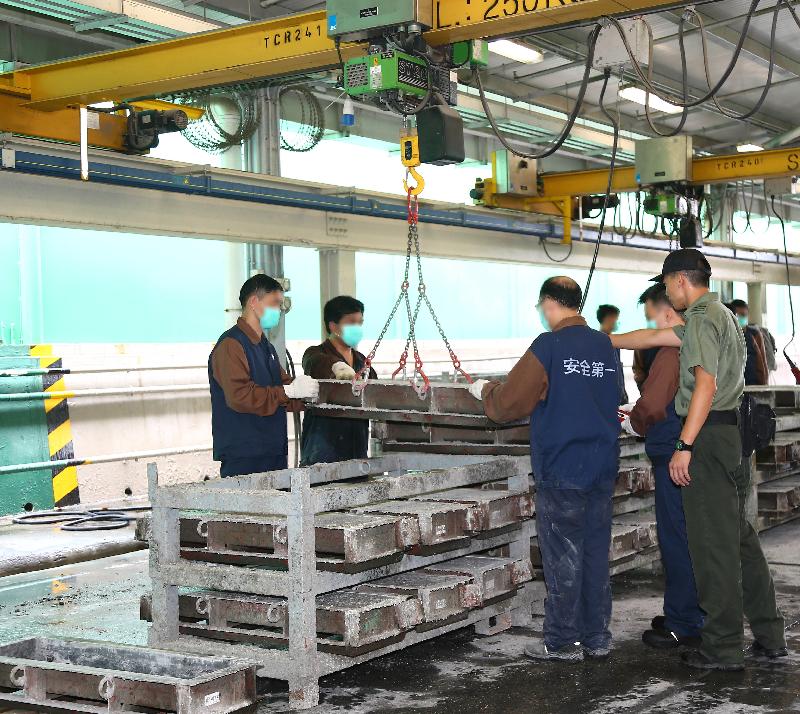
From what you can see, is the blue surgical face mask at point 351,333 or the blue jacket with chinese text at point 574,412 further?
the blue surgical face mask at point 351,333

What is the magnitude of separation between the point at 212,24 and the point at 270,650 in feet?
16.0

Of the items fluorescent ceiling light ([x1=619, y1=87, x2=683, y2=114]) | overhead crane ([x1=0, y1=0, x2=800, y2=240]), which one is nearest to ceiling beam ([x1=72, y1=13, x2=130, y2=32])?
overhead crane ([x1=0, y1=0, x2=800, y2=240])

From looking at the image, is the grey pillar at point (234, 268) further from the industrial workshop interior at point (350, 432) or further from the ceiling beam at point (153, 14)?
the ceiling beam at point (153, 14)

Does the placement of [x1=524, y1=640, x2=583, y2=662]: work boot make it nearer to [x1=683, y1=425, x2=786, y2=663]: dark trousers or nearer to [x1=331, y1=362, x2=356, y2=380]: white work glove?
[x1=683, y1=425, x2=786, y2=663]: dark trousers

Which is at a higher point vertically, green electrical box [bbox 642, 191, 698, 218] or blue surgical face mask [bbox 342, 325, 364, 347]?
green electrical box [bbox 642, 191, 698, 218]

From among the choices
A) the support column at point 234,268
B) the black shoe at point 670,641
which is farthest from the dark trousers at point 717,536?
the support column at point 234,268

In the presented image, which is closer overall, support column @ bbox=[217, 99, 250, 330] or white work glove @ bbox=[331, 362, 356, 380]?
white work glove @ bbox=[331, 362, 356, 380]

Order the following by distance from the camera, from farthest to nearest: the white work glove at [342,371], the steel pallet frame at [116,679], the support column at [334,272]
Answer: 1. the support column at [334,272]
2. the white work glove at [342,371]
3. the steel pallet frame at [116,679]

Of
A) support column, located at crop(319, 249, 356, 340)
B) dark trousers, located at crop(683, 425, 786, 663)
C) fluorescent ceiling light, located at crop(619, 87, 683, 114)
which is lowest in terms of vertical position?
dark trousers, located at crop(683, 425, 786, 663)

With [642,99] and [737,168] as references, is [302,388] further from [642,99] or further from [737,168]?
[642,99]

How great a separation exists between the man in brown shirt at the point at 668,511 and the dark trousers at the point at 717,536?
357mm

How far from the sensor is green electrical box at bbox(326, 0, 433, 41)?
4719mm

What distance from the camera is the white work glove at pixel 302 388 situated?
5.55 meters

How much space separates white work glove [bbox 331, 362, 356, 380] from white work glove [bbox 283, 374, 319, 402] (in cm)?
36
